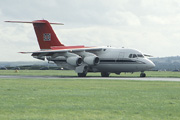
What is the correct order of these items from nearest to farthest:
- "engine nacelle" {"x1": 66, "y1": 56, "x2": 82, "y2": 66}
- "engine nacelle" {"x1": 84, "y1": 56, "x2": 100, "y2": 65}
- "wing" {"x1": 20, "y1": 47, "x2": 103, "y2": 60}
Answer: "engine nacelle" {"x1": 84, "y1": 56, "x2": 100, "y2": 65}, "engine nacelle" {"x1": 66, "y1": 56, "x2": 82, "y2": 66}, "wing" {"x1": 20, "y1": 47, "x2": 103, "y2": 60}

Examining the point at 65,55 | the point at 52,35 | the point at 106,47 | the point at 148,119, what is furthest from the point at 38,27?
the point at 148,119

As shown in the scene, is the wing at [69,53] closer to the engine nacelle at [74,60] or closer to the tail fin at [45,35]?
the engine nacelle at [74,60]

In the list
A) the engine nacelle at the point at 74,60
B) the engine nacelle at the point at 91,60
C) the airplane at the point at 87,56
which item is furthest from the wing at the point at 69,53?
the engine nacelle at the point at 91,60

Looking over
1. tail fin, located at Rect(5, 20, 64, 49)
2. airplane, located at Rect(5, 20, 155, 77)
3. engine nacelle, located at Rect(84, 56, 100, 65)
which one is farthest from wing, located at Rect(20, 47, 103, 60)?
tail fin, located at Rect(5, 20, 64, 49)

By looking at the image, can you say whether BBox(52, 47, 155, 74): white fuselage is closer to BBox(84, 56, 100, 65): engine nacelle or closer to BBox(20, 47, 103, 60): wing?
BBox(84, 56, 100, 65): engine nacelle

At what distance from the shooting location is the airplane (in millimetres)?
48094

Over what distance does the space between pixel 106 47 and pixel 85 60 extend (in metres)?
4.12

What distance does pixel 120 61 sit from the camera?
48.8 metres

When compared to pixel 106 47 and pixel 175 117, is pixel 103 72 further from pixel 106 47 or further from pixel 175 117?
pixel 175 117

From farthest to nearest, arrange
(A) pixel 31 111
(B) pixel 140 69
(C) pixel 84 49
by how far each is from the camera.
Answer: (C) pixel 84 49 → (B) pixel 140 69 → (A) pixel 31 111

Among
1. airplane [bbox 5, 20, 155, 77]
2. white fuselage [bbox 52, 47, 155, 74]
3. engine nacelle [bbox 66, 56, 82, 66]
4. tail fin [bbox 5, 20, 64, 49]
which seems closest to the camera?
white fuselage [bbox 52, 47, 155, 74]

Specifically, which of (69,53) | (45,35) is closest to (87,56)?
(69,53)

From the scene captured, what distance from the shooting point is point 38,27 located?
2223 inches

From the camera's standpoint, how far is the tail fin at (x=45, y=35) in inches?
2207
